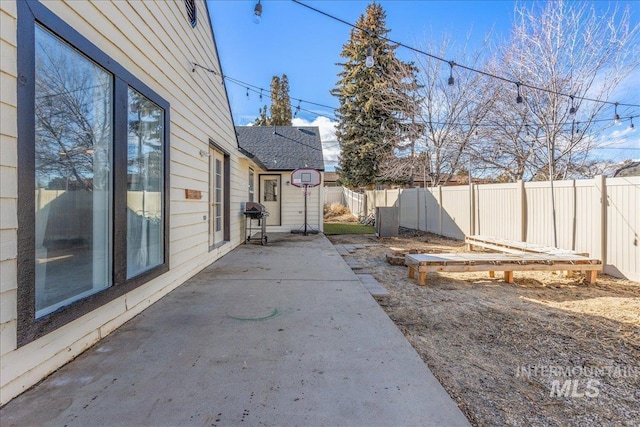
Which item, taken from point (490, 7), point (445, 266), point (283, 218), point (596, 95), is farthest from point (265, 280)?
point (596, 95)

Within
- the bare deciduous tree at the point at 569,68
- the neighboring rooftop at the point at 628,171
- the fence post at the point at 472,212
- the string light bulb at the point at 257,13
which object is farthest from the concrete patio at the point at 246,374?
the neighboring rooftop at the point at 628,171

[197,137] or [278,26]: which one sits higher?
[278,26]

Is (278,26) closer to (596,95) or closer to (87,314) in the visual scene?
(87,314)

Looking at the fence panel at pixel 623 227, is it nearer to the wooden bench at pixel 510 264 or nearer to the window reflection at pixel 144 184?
the wooden bench at pixel 510 264

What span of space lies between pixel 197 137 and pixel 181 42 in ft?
4.39

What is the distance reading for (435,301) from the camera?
399 cm

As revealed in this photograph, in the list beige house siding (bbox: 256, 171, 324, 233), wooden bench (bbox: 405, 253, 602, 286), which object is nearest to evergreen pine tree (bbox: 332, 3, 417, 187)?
beige house siding (bbox: 256, 171, 324, 233)

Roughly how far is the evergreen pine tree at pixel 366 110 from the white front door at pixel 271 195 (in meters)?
7.18

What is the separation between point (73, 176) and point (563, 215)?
7.68 metres

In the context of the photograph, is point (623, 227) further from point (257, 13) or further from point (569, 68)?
point (257, 13)

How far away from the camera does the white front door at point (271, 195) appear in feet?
38.0

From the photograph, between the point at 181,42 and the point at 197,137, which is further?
the point at 197,137

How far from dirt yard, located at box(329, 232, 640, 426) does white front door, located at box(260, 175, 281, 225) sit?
709cm

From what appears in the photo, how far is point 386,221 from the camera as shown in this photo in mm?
10578
